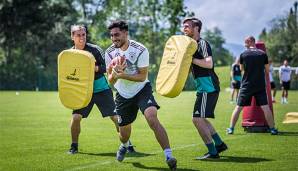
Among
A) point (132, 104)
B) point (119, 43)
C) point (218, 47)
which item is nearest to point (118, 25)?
point (119, 43)

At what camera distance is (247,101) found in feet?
47.0

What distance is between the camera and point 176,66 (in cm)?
955

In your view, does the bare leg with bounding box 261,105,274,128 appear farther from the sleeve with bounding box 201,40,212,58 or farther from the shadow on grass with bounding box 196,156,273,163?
the sleeve with bounding box 201,40,212,58

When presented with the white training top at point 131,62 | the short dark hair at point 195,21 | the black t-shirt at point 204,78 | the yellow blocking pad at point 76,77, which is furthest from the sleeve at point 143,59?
the black t-shirt at point 204,78

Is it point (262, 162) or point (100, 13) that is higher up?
point (100, 13)

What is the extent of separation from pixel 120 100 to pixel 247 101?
5.28 m

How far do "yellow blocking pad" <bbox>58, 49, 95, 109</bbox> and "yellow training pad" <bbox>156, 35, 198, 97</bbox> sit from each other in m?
1.13

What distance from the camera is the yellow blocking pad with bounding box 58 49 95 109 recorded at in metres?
10.1

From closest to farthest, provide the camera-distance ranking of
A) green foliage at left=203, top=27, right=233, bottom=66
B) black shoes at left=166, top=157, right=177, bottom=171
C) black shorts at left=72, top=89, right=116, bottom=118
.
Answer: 1. black shoes at left=166, top=157, right=177, bottom=171
2. black shorts at left=72, top=89, right=116, bottom=118
3. green foliage at left=203, top=27, right=233, bottom=66

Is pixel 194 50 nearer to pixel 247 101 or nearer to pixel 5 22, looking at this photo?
pixel 247 101

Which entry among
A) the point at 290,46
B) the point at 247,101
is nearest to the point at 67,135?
the point at 247,101

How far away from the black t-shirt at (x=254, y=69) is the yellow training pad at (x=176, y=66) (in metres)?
4.87

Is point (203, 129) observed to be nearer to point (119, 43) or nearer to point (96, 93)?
point (119, 43)

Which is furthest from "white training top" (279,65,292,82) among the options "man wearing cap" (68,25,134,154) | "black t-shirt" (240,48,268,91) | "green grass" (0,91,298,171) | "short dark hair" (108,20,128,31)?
"short dark hair" (108,20,128,31)
